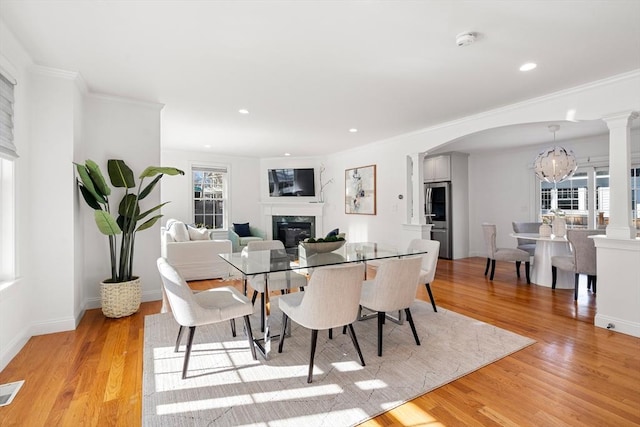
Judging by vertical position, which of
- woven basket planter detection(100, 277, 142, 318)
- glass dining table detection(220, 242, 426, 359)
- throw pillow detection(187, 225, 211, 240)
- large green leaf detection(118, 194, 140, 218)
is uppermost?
large green leaf detection(118, 194, 140, 218)

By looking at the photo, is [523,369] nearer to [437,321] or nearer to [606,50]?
[437,321]

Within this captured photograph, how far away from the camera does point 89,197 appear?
11.4ft

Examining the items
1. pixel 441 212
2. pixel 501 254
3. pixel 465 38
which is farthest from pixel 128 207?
pixel 441 212

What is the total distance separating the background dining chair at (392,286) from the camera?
8.53ft

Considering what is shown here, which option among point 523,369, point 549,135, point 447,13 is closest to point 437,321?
point 523,369

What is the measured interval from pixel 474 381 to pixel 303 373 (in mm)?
1205

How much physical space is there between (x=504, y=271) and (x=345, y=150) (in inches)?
160

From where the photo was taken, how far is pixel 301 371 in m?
2.42

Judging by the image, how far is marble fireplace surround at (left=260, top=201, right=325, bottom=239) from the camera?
831cm

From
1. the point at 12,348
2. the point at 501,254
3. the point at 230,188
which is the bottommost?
the point at 12,348

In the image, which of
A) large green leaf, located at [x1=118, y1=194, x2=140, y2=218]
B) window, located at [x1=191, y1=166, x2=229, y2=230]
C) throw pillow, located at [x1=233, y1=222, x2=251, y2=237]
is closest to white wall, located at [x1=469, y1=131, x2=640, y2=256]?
throw pillow, located at [x1=233, y1=222, x2=251, y2=237]

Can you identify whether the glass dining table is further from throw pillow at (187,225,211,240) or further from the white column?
throw pillow at (187,225,211,240)

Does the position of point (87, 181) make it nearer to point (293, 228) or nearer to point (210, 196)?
point (210, 196)

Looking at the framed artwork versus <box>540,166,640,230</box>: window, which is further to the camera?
the framed artwork
